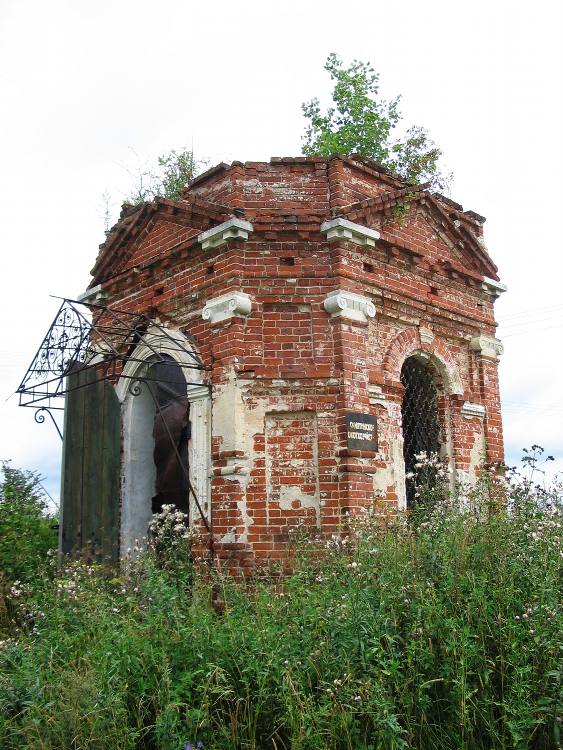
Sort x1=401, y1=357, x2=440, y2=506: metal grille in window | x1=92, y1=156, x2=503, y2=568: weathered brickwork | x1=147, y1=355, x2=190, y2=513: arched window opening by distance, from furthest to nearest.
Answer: x1=401, y1=357, x2=440, y2=506: metal grille in window
x1=147, y1=355, x2=190, y2=513: arched window opening
x1=92, y1=156, x2=503, y2=568: weathered brickwork

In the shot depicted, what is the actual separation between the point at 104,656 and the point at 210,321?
166 inches

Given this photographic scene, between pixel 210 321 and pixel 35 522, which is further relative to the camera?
pixel 35 522

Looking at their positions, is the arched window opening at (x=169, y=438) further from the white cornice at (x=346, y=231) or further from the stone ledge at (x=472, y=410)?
the stone ledge at (x=472, y=410)

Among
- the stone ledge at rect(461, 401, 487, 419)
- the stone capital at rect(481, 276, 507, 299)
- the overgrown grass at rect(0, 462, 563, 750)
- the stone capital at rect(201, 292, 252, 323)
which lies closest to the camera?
the overgrown grass at rect(0, 462, 563, 750)

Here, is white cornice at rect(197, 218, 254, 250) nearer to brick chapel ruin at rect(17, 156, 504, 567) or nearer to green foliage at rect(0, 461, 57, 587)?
brick chapel ruin at rect(17, 156, 504, 567)

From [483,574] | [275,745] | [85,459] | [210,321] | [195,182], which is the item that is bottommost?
[275,745]

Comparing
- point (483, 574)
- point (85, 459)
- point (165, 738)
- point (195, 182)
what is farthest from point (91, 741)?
point (195, 182)

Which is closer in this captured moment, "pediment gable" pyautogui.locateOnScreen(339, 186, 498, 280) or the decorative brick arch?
the decorative brick arch

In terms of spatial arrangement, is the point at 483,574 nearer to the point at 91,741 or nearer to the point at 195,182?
the point at 91,741

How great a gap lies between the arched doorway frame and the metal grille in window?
8.45 feet

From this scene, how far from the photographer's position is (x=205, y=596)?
5.46 meters

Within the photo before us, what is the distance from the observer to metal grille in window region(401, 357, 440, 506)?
9023 mm

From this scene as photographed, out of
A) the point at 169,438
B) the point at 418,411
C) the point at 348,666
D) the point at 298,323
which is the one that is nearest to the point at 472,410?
the point at 418,411

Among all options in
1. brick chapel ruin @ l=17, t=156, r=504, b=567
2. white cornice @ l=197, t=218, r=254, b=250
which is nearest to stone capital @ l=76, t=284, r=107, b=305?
brick chapel ruin @ l=17, t=156, r=504, b=567
